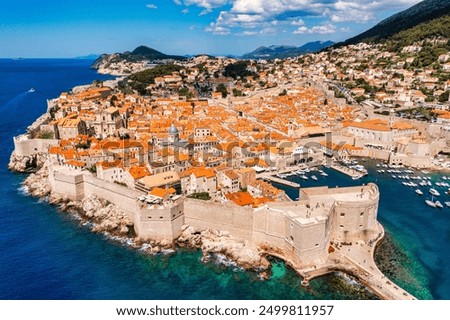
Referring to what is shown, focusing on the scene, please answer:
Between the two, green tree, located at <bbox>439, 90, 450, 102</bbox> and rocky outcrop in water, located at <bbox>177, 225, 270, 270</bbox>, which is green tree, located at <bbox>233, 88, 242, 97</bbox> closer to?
Result: green tree, located at <bbox>439, 90, 450, 102</bbox>

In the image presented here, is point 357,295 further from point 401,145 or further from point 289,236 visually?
point 401,145

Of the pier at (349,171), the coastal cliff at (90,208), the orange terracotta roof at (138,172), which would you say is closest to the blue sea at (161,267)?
the coastal cliff at (90,208)

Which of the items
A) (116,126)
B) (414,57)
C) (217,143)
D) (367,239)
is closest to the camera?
(367,239)

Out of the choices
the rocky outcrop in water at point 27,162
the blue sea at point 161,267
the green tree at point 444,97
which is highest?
the green tree at point 444,97

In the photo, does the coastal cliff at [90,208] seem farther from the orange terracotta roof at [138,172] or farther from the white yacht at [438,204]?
the white yacht at [438,204]

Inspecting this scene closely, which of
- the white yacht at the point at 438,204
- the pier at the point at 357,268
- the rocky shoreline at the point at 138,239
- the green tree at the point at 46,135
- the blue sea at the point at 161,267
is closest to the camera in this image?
the pier at the point at 357,268

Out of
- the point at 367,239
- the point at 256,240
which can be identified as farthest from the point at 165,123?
the point at 367,239

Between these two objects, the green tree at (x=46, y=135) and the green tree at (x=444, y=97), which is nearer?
the green tree at (x=46, y=135)
